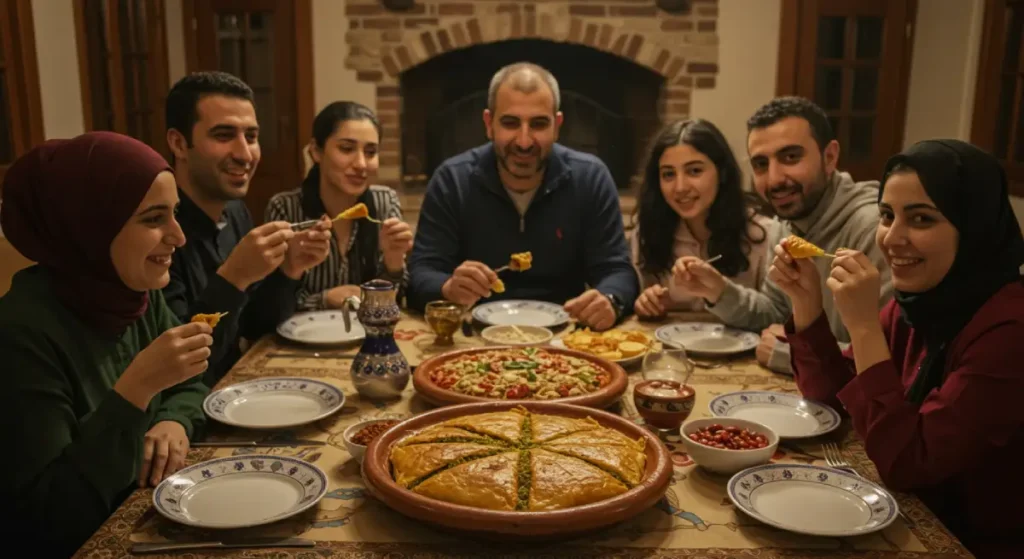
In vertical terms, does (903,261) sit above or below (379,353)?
above

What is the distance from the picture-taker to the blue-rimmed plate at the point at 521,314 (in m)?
2.51

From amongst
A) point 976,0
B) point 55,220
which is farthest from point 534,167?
point 976,0

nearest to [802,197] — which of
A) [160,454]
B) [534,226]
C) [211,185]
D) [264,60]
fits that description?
[534,226]

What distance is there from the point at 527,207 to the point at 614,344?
3.61ft

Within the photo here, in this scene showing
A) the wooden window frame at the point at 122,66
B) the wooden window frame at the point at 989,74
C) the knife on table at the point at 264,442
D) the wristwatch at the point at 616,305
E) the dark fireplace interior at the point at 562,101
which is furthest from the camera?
the dark fireplace interior at the point at 562,101

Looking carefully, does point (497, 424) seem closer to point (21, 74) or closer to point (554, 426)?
point (554, 426)

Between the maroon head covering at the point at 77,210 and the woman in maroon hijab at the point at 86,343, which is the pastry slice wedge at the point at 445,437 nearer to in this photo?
the woman in maroon hijab at the point at 86,343

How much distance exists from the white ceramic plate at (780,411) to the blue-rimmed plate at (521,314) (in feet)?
2.52

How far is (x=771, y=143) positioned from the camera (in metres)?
2.47

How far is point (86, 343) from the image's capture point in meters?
1.53

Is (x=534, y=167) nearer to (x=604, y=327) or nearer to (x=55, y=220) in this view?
(x=604, y=327)

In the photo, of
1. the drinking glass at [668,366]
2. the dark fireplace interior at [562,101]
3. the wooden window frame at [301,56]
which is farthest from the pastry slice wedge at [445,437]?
the dark fireplace interior at [562,101]

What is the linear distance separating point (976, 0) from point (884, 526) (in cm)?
447

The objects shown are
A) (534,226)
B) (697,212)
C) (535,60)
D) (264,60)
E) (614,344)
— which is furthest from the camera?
(535,60)
